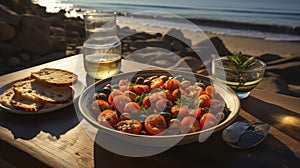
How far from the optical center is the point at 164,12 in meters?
10.2

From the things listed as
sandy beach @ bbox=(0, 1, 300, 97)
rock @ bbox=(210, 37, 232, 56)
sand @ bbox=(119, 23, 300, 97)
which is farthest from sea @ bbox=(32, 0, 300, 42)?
rock @ bbox=(210, 37, 232, 56)

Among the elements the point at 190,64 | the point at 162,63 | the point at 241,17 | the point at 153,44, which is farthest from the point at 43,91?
the point at 241,17

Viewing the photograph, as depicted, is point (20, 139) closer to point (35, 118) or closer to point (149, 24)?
point (35, 118)

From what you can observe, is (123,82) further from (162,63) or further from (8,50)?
(8,50)

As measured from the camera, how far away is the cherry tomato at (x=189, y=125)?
2.50 ft

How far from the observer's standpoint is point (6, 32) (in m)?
3.89

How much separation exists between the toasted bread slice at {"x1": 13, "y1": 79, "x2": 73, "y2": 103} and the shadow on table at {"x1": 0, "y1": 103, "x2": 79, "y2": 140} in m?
0.05

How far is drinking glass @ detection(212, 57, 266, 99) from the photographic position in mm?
1093

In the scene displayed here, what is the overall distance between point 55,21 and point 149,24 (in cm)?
258

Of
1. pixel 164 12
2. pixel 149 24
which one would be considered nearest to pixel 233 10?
pixel 164 12

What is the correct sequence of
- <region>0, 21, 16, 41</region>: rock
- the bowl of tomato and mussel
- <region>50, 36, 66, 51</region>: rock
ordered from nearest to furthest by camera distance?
1. the bowl of tomato and mussel
2. <region>0, 21, 16, 41</region>: rock
3. <region>50, 36, 66, 51</region>: rock

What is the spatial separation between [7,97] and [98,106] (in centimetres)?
49

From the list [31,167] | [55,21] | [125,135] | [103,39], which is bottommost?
[55,21]

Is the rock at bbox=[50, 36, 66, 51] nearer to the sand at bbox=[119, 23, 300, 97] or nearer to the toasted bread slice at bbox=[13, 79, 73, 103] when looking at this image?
the sand at bbox=[119, 23, 300, 97]
